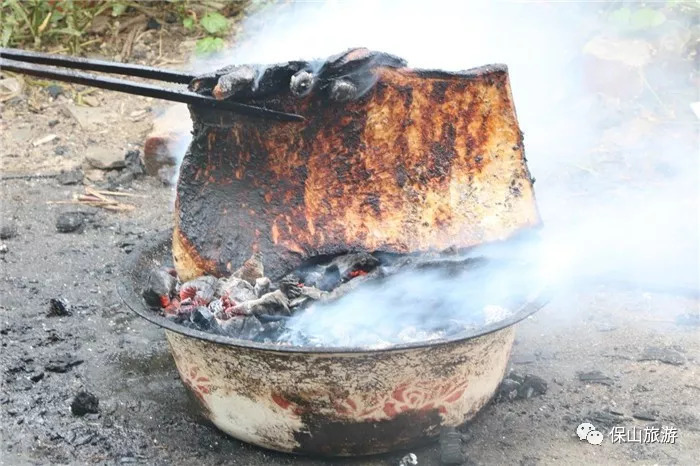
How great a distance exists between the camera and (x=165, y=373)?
4.00 metres

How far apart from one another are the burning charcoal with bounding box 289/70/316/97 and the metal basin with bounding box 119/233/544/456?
1080mm

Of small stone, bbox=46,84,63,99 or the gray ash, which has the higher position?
the gray ash

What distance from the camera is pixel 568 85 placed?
7.29 m

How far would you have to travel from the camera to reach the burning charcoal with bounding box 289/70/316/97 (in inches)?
125

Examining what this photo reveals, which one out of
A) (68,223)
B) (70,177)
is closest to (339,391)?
(68,223)

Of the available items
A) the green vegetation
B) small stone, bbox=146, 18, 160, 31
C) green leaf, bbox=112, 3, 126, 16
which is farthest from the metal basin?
small stone, bbox=146, 18, 160, 31

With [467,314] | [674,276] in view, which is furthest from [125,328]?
[674,276]

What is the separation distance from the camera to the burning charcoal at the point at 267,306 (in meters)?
3.17

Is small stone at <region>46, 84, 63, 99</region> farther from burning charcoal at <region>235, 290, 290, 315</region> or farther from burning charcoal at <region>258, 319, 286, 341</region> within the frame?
burning charcoal at <region>258, 319, 286, 341</region>

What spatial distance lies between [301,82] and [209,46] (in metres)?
5.12

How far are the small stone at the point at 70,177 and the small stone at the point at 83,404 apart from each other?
10.7 feet

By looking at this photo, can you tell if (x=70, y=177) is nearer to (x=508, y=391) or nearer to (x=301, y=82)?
(x=301, y=82)

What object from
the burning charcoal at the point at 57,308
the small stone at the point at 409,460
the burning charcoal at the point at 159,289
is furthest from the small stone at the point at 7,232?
the small stone at the point at 409,460

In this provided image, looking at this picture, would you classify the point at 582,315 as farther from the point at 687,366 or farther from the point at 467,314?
the point at 467,314
